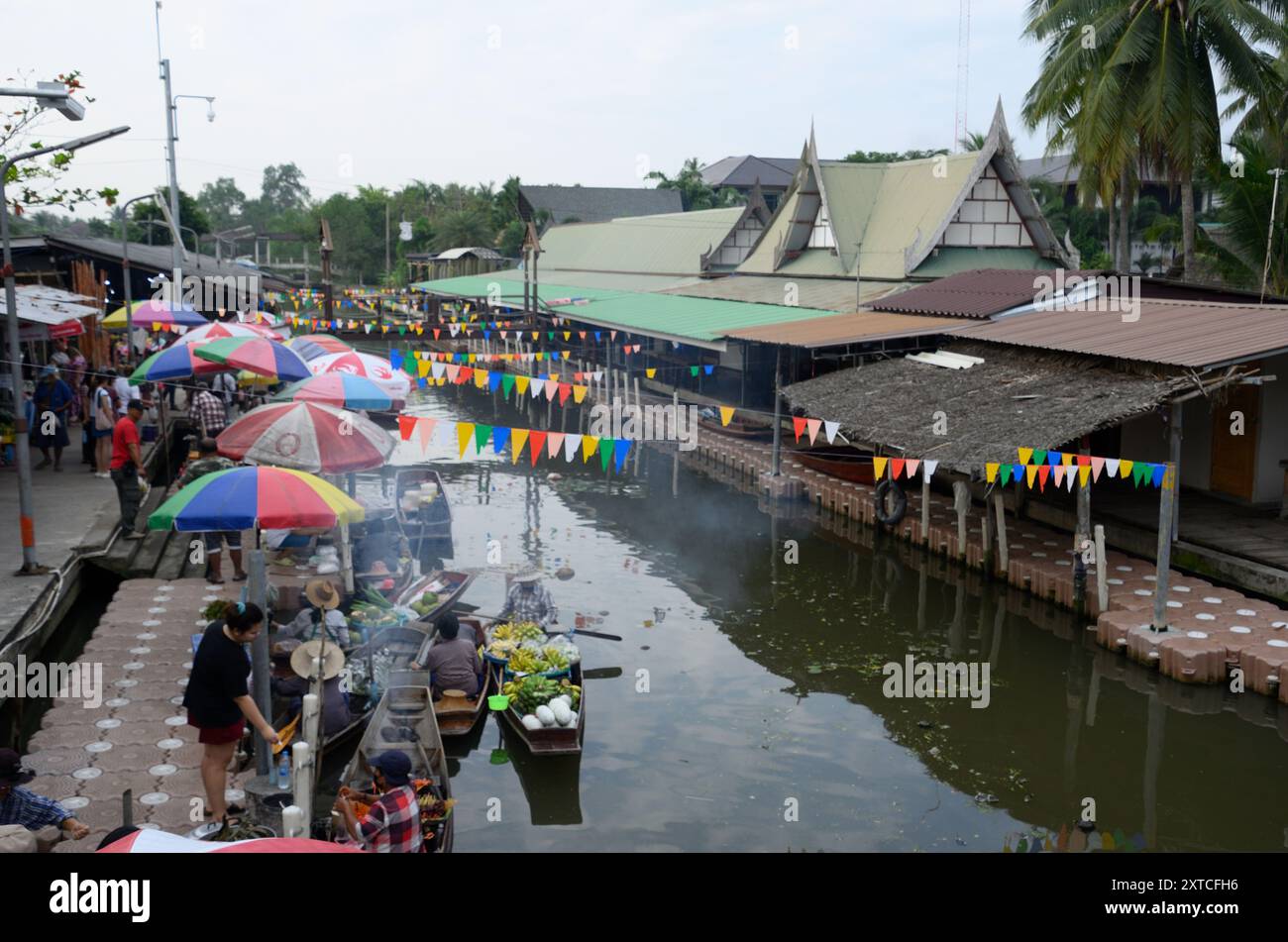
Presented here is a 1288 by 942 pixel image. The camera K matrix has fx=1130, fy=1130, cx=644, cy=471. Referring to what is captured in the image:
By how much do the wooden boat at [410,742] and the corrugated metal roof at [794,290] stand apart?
19.8 m

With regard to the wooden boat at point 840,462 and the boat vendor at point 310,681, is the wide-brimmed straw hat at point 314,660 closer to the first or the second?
the boat vendor at point 310,681

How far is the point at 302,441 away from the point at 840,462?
1462cm

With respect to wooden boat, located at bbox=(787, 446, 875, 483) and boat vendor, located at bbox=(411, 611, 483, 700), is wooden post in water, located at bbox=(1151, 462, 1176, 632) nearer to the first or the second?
boat vendor, located at bbox=(411, 611, 483, 700)

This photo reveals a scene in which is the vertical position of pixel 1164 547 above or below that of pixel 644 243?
below

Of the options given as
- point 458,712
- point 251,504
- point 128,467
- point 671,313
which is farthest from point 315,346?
point 251,504

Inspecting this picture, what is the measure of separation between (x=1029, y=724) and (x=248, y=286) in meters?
32.5

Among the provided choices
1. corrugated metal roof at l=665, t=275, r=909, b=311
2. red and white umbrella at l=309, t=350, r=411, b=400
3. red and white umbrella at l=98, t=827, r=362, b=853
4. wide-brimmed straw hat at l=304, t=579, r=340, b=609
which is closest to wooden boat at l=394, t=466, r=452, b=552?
red and white umbrella at l=309, t=350, r=411, b=400

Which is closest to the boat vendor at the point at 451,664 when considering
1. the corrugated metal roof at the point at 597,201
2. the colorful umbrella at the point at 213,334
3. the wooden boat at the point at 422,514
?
the wooden boat at the point at 422,514

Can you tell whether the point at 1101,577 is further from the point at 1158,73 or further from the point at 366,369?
the point at 1158,73

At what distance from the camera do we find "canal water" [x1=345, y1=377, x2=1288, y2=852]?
37.6 feet

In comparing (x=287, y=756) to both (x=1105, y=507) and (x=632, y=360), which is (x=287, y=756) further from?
(x=632, y=360)

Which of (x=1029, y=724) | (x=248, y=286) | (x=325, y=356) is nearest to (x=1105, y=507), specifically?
(x=1029, y=724)

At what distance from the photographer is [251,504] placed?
10672mm

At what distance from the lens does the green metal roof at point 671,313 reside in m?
28.8
